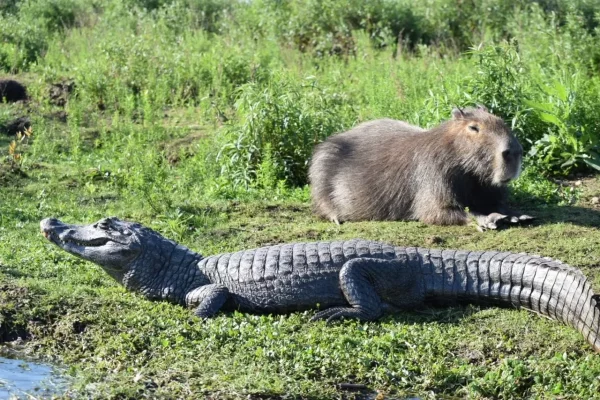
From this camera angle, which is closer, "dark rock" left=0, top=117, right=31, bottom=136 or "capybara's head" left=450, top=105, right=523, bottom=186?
"capybara's head" left=450, top=105, right=523, bottom=186

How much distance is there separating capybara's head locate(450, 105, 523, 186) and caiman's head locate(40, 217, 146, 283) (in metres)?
3.24

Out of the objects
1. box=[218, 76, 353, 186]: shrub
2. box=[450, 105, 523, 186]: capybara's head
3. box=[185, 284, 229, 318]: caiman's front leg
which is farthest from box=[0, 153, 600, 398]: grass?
box=[218, 76, 353, 186]: shrub

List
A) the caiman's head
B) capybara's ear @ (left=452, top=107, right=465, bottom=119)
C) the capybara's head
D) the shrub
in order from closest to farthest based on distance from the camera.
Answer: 1. the caiman's head
2. the capybara's head
3. capybara's ear @ (left=452, top=107, right=465, bottom=119)
4. the shrub

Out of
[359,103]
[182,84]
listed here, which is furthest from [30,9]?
[359,103]

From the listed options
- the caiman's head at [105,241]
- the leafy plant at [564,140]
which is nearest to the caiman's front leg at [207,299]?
the caiman's head at [105,241]

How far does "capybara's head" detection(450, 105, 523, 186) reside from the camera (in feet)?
29.9

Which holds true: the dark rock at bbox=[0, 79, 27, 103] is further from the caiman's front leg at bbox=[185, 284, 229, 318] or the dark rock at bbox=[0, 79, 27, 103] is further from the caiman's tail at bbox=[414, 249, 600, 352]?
the caiman's tail at bbox=[414, 249, 600, 352]

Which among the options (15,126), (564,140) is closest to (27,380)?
(564,140)

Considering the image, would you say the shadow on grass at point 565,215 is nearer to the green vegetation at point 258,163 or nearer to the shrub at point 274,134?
the green vegetation at point 258,163

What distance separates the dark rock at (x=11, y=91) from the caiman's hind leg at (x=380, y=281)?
816cm

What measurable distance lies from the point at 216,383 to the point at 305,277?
1451 millimetres

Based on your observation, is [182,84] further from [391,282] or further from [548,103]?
[391,282]

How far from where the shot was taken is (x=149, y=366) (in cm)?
614

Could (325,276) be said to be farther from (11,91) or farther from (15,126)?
(11,91)
